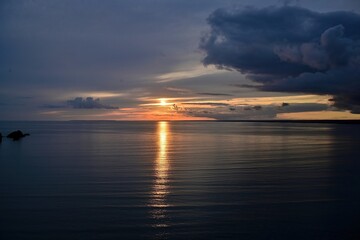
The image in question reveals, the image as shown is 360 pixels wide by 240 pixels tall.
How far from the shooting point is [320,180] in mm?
23281

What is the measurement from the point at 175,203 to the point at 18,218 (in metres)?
6.44

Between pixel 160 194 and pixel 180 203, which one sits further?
pixel 160 194

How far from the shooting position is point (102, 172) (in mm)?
26562

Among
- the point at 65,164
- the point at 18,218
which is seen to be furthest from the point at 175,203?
the point at 65,164

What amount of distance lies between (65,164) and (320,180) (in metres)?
20.2

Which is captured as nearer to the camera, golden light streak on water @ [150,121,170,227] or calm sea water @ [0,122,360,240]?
calm sea water @ [0,122,360,240]

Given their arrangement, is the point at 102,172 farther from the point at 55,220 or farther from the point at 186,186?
the point at 55,220

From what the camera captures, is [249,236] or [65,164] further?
[65,164]

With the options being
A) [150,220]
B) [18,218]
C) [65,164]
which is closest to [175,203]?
[150,220]

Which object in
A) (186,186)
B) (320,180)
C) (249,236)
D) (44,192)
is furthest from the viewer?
(320,180)

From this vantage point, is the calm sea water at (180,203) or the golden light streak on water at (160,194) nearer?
the calm sea water at (180,203)

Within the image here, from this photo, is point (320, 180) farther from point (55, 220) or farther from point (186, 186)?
point (55, 220)

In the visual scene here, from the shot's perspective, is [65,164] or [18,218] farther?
[65,164]

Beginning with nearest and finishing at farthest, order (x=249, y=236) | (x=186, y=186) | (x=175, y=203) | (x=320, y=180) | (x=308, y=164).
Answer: (x=249, y=236) → (x=175, y=203) → (x=186, y=186) → (x=320, y=180) → (x=308, y=164)
